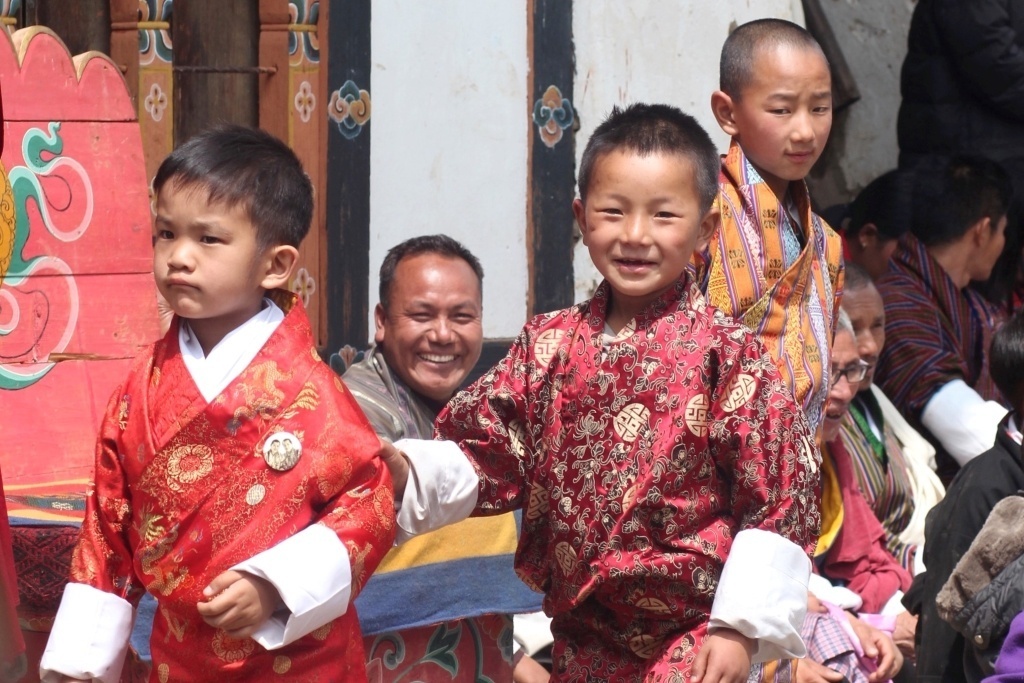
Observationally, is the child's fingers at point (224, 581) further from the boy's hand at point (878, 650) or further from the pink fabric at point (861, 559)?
the pink fabric at point (861, 559)

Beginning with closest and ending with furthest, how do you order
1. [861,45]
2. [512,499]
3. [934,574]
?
[512,499] → [934,574] → [861,45]

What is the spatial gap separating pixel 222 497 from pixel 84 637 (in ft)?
1.01

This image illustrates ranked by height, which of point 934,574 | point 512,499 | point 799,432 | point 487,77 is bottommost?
point 934,574

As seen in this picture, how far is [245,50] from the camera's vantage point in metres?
4.70

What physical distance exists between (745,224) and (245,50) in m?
1.90

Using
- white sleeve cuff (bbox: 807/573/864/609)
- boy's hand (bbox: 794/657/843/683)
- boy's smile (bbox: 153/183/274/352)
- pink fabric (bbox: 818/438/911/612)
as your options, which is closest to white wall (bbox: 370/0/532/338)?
pink fabric (bbox: 818/438/911/612)

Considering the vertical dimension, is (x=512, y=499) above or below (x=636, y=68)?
below

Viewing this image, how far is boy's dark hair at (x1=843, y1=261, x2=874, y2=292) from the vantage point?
15.4 feet

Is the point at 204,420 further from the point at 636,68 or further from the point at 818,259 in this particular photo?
the point at 636,68

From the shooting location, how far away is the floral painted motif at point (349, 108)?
466 centimetres

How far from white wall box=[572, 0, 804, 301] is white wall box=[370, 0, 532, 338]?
8.5 inches

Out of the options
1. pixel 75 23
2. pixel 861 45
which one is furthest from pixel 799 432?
pixel 861 45

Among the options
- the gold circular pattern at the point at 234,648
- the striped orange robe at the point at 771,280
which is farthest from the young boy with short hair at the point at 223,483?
the striped orange robe at the point at 771,280

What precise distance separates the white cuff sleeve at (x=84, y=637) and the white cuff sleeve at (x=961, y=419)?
3.12 m
